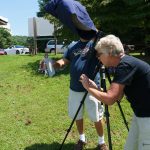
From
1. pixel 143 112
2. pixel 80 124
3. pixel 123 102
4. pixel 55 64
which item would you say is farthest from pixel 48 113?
pixel 143 112

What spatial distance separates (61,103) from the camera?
30.2 feet

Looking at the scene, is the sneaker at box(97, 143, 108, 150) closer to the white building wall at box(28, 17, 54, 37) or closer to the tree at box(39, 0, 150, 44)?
the tree at box(39, 0, 150, 44)

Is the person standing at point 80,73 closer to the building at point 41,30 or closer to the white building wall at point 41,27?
the building at point 41,30

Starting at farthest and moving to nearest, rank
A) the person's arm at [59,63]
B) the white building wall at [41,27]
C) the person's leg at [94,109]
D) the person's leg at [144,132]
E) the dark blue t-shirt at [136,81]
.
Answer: the white building wall at [41,27]
the person's leg at [94,109]
the person's arm at [59,63]
the person's leg at [144,132]
the dark blue t-shirt at [136,81]

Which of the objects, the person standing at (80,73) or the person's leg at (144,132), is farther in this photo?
the person standing at (80,73)

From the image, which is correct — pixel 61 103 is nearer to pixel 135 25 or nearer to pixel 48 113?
pixel 48 113

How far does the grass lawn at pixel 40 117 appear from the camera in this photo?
675 centimetres

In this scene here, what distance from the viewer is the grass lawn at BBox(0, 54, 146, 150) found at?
675cm

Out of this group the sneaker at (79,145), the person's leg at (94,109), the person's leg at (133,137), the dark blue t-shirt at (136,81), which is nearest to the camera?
the dark blue t-shirt at (136,81)

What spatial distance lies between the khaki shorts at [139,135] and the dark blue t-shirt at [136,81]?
0.08 metres

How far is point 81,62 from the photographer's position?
5703mm

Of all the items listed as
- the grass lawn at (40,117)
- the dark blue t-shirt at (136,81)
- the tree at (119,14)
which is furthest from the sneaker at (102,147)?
the tree at (119,14)

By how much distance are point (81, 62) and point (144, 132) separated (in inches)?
73.7

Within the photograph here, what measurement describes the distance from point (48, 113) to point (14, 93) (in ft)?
8.37
